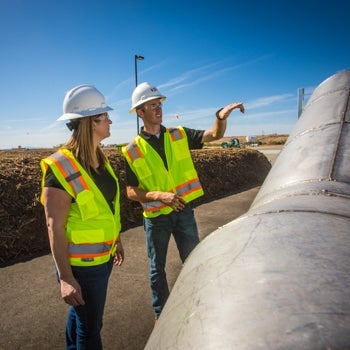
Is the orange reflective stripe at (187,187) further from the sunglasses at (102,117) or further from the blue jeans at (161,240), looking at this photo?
the sunglasses at (102,117)

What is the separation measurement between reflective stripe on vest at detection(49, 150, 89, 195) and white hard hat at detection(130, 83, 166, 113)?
136 centimetres

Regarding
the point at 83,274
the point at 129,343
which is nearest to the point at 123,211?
the point at 129,343

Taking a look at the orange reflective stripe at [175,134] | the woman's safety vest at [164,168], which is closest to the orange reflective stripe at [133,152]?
the woman's safety vest at [164,168]

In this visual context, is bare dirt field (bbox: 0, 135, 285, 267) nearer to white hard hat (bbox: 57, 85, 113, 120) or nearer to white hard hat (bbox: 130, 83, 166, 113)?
white hard hat (bbox: 130, 83, 166, 113)

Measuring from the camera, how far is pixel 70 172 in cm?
196

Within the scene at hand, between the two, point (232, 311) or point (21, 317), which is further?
point (21, 317)

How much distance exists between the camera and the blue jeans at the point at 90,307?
2.08 meters

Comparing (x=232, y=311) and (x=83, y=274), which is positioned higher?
(x=232, y=311)

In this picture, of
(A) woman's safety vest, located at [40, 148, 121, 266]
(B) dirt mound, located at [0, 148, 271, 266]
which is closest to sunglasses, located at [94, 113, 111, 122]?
(A) woman's safety vest, located at [40, 148, 121, 266]

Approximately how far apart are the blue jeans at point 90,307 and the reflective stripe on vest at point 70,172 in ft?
1.83

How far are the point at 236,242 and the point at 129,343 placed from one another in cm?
248

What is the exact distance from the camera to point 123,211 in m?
6.93

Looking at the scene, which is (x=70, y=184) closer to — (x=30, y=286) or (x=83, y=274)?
(x=83, y=274)

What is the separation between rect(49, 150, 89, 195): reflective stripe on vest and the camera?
6.38 ft
